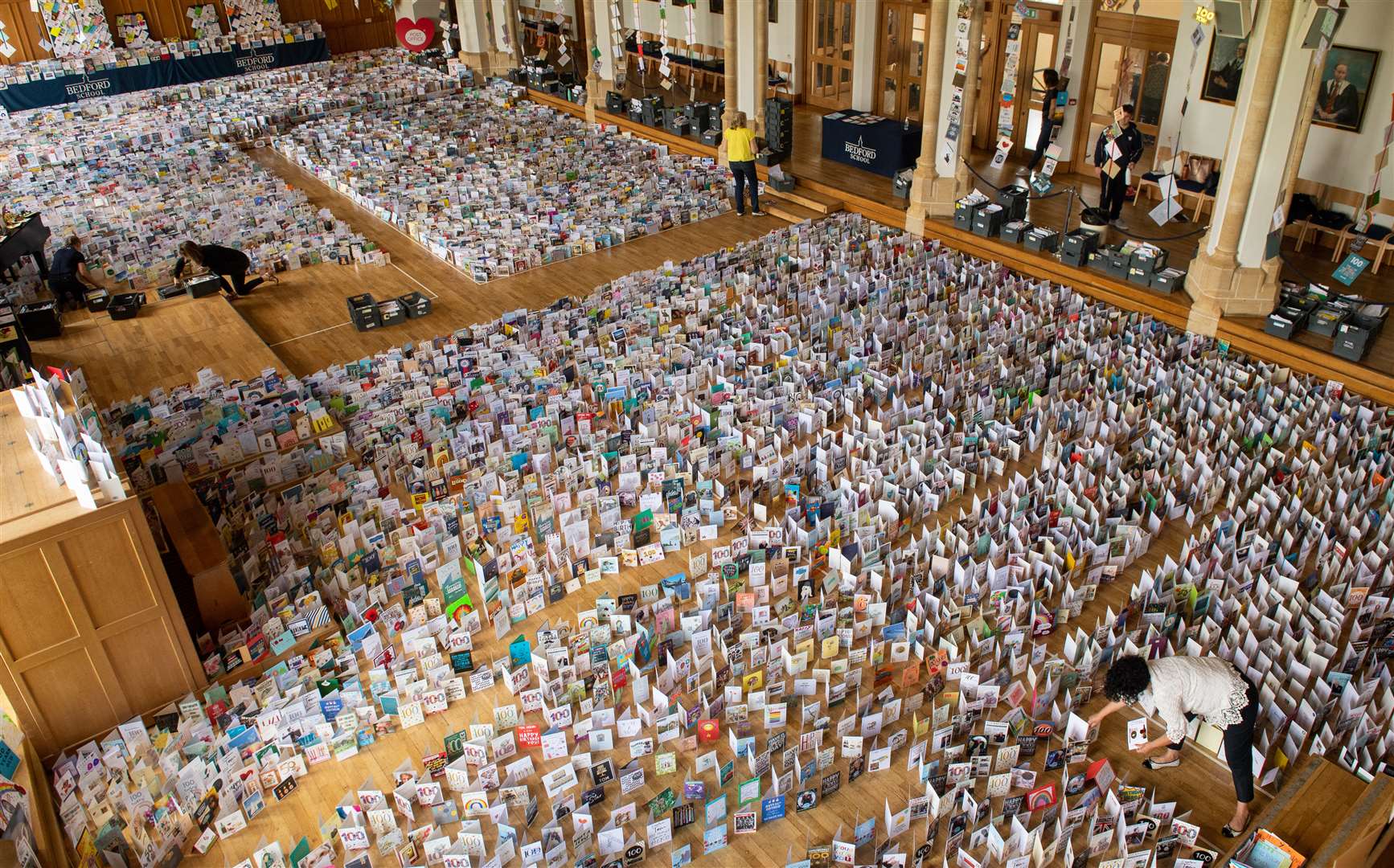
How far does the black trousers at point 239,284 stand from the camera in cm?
1280

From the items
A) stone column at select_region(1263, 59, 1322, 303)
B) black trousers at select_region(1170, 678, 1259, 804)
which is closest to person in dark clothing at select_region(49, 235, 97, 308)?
black trousers at select_region(1170, 678, 1259, 804)

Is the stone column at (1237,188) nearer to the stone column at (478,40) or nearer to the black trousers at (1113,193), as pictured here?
the black trousers at (1113,193)

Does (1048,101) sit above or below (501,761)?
above

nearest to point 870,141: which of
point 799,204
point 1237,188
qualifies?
point 799,204

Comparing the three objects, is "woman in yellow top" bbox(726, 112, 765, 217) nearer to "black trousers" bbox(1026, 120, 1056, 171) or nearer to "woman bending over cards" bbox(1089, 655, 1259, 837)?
"black trousers" bbox(1026, 120, 1056, 171)

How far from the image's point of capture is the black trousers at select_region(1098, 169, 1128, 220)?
1259 cm

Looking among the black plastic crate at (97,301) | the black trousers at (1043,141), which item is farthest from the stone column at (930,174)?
the black plastic crate at (97,301)

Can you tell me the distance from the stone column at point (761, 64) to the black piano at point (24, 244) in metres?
11.2

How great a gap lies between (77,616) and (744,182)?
36.2 feet

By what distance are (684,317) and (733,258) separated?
6.96 ft

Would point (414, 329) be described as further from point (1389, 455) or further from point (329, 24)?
point (329, 24)

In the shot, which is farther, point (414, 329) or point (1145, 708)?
point (414, 329)

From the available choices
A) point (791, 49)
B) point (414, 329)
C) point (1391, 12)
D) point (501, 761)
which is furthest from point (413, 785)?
point (791, 49)

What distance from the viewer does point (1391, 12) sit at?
10852 mm
